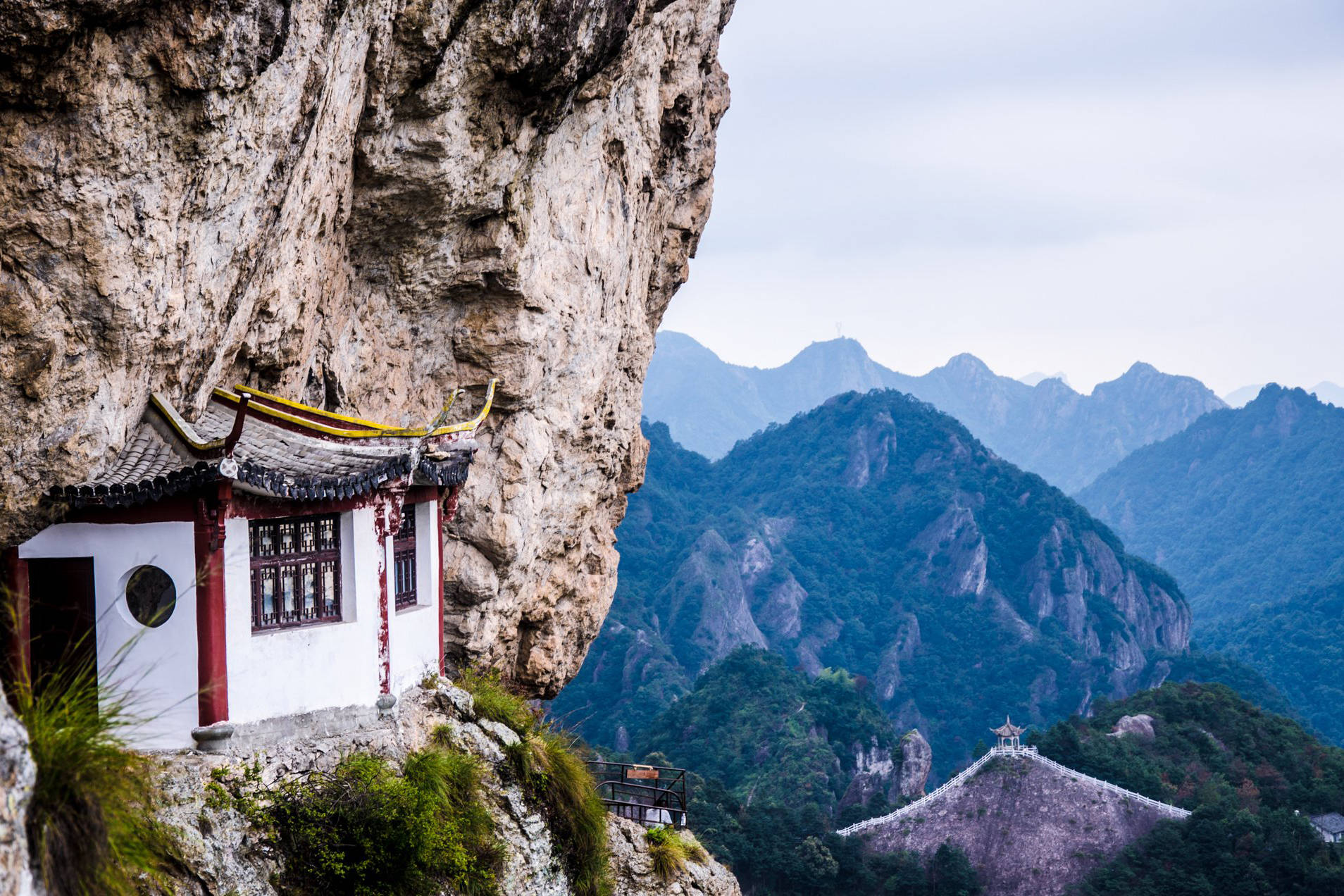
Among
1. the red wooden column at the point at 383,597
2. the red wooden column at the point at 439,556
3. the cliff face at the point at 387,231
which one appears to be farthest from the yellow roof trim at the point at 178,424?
the red wooden column at the point at 439,556

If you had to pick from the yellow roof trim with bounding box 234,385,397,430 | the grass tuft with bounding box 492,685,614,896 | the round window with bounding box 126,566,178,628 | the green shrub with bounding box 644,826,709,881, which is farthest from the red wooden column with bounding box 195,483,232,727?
the green shrub with bounding box 644,826,709,881

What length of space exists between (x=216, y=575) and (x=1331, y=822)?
68.9 m

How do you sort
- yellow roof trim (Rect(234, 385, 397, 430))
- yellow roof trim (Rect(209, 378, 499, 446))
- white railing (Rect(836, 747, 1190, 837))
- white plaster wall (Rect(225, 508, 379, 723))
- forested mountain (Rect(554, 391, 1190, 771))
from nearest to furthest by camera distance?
white plaster wall (Rect(225, 508, 379, 723))
yellow roof trim (Rect(209, 378, 499, 446))
yellow roof trim (Rect(234, 385, 397, 430))
white railing (Rect(836, 747, 1190, 837))
forested mountain (Rect(554, 391, 1190, 771))

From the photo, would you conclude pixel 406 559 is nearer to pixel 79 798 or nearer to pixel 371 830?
pixel 371 830

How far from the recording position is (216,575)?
11.3 m

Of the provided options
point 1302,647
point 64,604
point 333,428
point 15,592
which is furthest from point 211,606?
point 1302,647

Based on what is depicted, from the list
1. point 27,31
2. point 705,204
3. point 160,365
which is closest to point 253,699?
point 160,365

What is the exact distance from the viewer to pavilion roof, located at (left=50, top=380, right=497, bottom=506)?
35.8ft

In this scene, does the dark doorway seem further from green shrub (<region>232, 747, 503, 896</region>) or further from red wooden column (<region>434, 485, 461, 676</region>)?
red wooden column (<region>434, 485, 461, 676</region>)

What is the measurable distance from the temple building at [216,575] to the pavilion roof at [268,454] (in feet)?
0.06

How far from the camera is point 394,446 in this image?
1371 cm

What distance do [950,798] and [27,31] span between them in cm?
6783

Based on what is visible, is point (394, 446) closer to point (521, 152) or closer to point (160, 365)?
point (160, 365)

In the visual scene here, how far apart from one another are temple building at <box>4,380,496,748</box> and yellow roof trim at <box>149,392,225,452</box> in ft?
0.07
